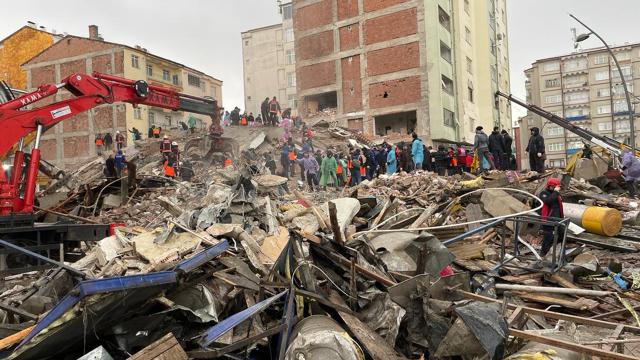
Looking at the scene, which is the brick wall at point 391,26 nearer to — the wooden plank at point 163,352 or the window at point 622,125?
the wooden plank at point 163,352

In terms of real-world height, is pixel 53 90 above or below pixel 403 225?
above

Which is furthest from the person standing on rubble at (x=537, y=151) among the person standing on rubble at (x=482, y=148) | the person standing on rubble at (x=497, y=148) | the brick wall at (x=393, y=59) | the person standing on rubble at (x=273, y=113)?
the brick wall at (x=393, y=59)

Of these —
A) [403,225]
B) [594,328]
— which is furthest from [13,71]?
[594,328]

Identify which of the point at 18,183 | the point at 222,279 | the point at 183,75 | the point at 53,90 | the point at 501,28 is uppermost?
the point at 501,28

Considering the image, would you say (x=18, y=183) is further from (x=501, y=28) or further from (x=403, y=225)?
(x=501, y=28)

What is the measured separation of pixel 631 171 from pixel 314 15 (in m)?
28.5

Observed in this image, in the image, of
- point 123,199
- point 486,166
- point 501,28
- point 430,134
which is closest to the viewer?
point 123,199

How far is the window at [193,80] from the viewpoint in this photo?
4634 centimetres

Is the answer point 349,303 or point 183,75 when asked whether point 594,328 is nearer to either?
point 349,303

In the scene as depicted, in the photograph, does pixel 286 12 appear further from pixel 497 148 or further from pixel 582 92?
pixel 582 92

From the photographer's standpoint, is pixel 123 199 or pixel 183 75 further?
pixel 183 75

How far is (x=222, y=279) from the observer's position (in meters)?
4.54

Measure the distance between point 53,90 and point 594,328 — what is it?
8957 millimetres

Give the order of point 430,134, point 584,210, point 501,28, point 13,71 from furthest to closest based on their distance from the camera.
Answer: point 501,28 < point 13,71 < point 430,134 < point 584,210
